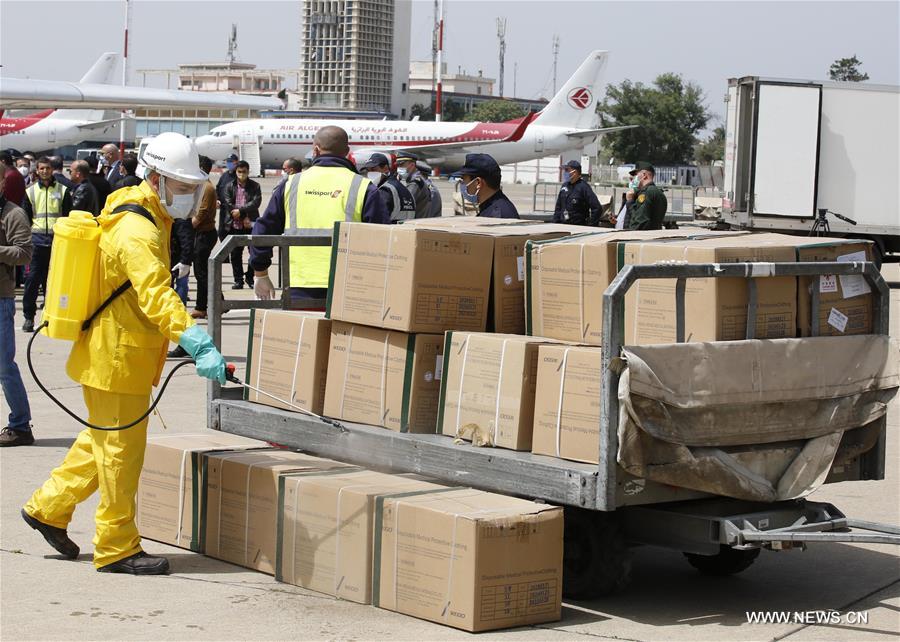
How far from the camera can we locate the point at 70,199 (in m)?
15.8

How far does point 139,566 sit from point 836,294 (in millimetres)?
3378

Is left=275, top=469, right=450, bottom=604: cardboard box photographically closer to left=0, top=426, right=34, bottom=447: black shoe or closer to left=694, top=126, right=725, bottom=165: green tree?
left=0, top=426, right=34, bottom=447: black shoe

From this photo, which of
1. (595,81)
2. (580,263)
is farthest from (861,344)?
(595,81)

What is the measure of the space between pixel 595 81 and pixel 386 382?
55.9m

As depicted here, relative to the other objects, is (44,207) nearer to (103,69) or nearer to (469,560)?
(469,560)

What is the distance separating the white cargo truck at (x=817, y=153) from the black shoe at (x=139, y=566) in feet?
54.3

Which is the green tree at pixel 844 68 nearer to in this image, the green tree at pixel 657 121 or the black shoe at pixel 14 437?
the green tree at pixel 657 121

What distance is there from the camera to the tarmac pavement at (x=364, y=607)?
510 centimetres

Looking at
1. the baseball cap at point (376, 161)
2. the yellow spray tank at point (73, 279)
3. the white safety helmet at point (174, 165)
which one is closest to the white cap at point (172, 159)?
the white safety helmet at point (174, 165)

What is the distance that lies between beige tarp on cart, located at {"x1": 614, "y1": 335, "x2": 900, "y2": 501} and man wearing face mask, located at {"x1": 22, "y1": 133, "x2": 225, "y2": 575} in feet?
6.35

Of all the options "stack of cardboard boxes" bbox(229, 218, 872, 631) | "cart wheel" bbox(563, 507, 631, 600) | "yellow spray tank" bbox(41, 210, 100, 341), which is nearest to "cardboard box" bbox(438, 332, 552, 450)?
"stack of cardboard boxes" bbox(229, 218, 872, 631)

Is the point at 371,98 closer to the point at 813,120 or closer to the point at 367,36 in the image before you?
the point at 367,36

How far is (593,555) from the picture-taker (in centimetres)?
550

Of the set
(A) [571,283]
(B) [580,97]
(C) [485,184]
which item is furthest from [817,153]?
(B) [580,97]
